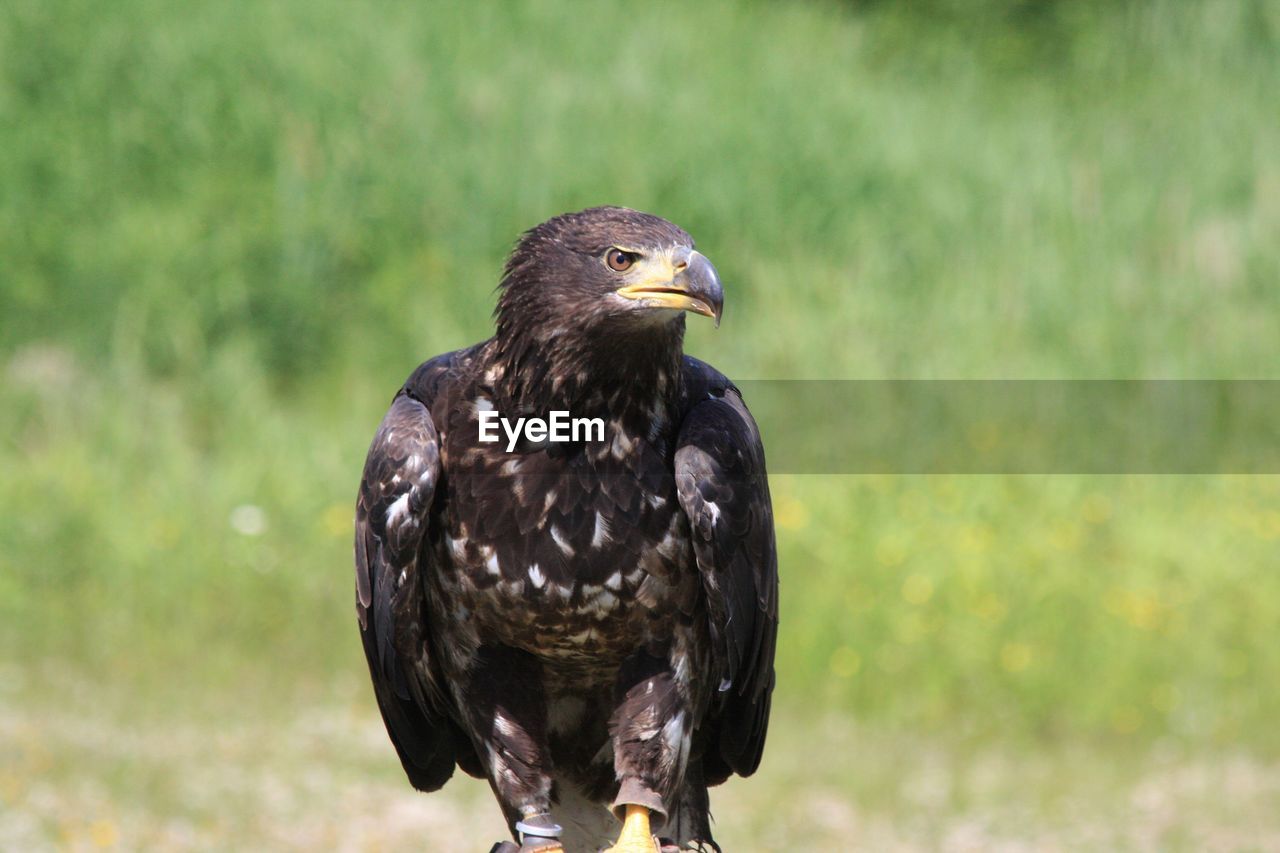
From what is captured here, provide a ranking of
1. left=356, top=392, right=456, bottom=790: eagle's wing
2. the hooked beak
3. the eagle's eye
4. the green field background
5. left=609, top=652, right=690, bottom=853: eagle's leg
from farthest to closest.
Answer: the green field background
left=609, top=652, right=690, bottom=853: eagle's leg
left=356, top=392, right=456, bottom=790: eagle's wing
the eagle's eye
the hooked beak

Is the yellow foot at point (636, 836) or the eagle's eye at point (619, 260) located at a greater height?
the eagle's eye at point (619, 260)

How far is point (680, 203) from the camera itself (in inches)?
478

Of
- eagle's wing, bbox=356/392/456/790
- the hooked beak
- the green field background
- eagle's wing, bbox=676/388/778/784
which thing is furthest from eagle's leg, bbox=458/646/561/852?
the green field background

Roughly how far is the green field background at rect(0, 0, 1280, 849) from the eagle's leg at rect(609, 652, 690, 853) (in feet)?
13.2

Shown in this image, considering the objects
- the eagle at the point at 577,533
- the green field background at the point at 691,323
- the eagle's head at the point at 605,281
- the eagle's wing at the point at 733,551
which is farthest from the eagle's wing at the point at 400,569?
the green field background at the point at 691,323

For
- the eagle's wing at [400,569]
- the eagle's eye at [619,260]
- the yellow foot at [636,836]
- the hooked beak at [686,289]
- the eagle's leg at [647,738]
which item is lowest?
the yellow foot at [636,836]

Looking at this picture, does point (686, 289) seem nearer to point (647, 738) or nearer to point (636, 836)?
A: point (647, 738)

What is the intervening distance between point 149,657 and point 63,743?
3.37 ft

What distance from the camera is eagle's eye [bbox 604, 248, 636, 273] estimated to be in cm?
392

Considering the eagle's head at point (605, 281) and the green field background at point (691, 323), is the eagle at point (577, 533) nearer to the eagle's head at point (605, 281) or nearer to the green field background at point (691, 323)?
the eagle's head at point (605, 281)

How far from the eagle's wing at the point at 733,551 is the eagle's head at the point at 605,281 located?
30 cm

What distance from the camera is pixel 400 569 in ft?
13.5

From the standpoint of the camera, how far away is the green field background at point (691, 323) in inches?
367

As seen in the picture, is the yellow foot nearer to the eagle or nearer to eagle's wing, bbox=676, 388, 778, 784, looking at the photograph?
the eagle
